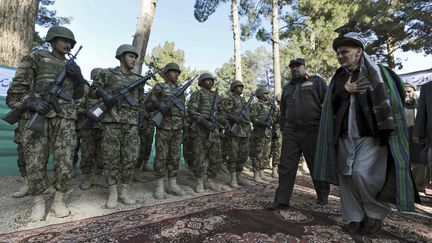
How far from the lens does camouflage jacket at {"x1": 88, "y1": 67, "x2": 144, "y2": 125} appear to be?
4027mm

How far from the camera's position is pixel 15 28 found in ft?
17.3

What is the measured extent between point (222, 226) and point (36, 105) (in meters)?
2.47

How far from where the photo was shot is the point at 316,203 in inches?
175

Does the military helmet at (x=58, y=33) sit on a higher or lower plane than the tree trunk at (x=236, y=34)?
lower

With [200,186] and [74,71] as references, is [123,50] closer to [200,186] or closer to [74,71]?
[74,71]

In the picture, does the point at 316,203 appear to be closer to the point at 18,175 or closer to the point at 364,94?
the point at 364,94

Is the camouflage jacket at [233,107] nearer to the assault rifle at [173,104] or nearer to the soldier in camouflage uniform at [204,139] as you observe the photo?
the soldier in camouflage uniform at [204,139]

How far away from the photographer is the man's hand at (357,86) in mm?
3039

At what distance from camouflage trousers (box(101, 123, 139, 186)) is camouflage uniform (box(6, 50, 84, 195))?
48 centimetres

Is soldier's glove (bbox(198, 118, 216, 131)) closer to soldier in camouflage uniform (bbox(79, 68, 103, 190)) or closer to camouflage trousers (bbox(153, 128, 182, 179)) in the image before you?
camouflage trousers (bbox(153, 128, 182, 179))

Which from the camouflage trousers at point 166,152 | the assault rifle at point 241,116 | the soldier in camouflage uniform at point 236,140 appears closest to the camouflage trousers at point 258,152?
the soldier in camouflage uniform at point 236,140

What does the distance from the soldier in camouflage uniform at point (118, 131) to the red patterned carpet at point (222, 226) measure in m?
0.52

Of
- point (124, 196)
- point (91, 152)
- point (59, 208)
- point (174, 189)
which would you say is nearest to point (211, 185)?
point (174, 189)

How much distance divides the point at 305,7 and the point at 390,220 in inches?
564
